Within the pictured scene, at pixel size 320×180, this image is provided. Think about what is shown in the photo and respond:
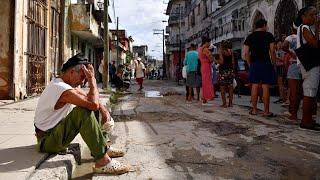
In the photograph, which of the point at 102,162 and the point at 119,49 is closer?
the point at 102,162

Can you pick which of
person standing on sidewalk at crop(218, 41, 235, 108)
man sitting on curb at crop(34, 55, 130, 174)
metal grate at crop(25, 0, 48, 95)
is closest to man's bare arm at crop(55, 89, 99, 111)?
man sitting on curb at crop(34, 55, 130, 174)

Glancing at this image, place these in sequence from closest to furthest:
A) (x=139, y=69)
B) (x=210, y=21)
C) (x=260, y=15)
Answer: (x=139, y=69), (x=260, y=15), (x=210, y=21)

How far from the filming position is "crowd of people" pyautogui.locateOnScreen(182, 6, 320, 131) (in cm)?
579

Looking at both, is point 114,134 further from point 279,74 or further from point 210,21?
point 210,21

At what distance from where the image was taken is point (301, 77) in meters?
6.59

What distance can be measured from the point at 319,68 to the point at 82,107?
3.91 m

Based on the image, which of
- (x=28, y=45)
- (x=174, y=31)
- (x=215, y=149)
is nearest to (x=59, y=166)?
(x=215, y=149)

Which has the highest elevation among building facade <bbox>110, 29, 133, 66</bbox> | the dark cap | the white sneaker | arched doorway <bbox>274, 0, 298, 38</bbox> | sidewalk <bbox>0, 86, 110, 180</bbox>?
building facade <bbox>110, 29, 133, 66</bbox>

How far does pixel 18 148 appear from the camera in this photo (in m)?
3.93

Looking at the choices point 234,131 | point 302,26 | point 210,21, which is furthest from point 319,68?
point 210,21

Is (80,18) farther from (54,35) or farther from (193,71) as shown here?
(193,71)

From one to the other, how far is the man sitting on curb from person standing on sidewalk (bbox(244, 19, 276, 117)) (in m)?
4.48

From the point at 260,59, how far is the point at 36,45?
7041mm

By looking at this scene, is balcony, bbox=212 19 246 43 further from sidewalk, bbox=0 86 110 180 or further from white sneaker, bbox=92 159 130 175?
white sneaker, bbox=92 159 130 175
